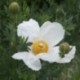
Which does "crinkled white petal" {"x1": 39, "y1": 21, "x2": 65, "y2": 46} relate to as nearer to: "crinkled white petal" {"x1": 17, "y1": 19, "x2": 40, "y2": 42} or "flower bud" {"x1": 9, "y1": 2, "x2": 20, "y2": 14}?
"crinkled white petal" {"x1": 17, "y1": 19, "x2": 40, "y2": 42}

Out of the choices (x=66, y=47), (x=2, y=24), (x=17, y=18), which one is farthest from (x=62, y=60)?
(x=2, y=24)

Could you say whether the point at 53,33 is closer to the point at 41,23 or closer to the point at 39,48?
the point at 39,48

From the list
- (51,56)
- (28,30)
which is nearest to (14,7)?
(28,30)

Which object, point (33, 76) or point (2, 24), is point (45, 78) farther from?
point (2, 24)

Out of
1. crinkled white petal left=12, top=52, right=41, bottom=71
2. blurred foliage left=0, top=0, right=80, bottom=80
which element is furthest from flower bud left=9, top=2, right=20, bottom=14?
crinkled white petal left=12, top=52, right=41, bottom=71

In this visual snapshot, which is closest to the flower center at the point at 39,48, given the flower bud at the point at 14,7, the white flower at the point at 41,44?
the white flower at the point at 41,44

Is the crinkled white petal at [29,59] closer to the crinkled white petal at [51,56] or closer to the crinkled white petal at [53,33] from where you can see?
the crinkled white petal at [51,56]
